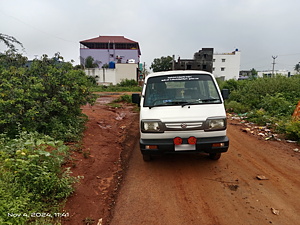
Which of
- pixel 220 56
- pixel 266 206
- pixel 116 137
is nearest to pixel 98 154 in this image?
pixel 116 137

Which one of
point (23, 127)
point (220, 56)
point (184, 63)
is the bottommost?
point (23, 127)

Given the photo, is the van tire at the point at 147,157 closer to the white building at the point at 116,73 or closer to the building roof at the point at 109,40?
the white building at the point at 116,73

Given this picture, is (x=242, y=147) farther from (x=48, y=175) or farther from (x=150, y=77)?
(x=48, y=175)

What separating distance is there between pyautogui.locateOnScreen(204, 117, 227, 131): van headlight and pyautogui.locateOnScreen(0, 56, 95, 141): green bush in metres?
3.52

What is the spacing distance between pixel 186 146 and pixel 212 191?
0.85 m

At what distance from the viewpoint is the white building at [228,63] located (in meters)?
55.8

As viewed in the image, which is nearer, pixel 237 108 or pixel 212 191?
pixel 212 191

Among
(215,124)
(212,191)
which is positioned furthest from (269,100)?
(212,191)

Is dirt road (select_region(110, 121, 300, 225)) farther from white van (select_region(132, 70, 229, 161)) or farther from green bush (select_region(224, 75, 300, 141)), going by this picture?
green bush (select_region(224, 75, 300, 141))

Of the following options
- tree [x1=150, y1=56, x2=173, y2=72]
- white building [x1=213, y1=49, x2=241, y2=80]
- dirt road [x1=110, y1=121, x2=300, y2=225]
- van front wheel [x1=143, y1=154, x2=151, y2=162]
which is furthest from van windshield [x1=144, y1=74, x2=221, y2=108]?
white building [x1=213, y1=49, x2=241, y2=80]

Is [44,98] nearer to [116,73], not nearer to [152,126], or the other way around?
[152,126]

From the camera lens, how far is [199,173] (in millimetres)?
4086

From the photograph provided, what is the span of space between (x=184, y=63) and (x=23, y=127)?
367 inches

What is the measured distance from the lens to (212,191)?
3.48 meters
